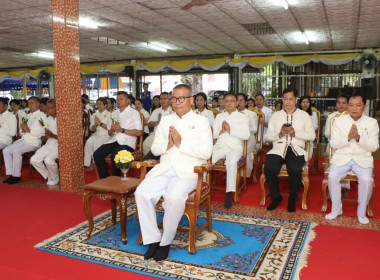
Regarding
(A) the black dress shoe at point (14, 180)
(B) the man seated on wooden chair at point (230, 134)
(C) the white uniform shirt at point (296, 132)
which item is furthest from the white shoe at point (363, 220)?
(A) the black dress shoe at point (14, 180)

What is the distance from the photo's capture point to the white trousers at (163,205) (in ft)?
10.00

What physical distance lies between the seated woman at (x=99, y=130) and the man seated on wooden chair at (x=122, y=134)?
1.05m

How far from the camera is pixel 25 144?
6.00 m

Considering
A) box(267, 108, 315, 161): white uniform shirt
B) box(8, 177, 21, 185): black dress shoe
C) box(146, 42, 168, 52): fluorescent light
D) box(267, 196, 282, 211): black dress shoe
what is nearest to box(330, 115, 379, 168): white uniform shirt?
box(267, 108, 315, 161): white uniform shirt

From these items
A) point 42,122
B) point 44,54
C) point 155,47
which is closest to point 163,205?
point 42,122

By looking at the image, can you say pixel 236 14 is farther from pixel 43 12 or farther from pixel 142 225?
pixel 142 225

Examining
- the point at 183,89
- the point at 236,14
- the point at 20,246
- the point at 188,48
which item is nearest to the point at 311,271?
the point at 183,89

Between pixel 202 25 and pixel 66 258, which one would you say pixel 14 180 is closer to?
pixel 66 258

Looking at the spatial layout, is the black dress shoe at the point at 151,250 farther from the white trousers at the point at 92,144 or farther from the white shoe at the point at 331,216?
the white trousers at the point at 92,144

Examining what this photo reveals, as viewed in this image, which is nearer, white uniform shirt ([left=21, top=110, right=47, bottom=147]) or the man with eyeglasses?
white uniform shirt ([left=21, top=110, right=47, bottom=147])

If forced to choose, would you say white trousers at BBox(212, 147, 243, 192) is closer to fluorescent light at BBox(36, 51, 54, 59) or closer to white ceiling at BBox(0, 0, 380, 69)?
white ceiling at BBox(0, 0, 380, 69)

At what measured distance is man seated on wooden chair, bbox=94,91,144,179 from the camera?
535 cm

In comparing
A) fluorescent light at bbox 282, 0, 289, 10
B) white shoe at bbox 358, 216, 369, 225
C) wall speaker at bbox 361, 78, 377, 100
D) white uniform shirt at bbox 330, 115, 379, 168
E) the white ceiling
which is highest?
the white ceiling

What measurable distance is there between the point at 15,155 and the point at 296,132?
173 inches
